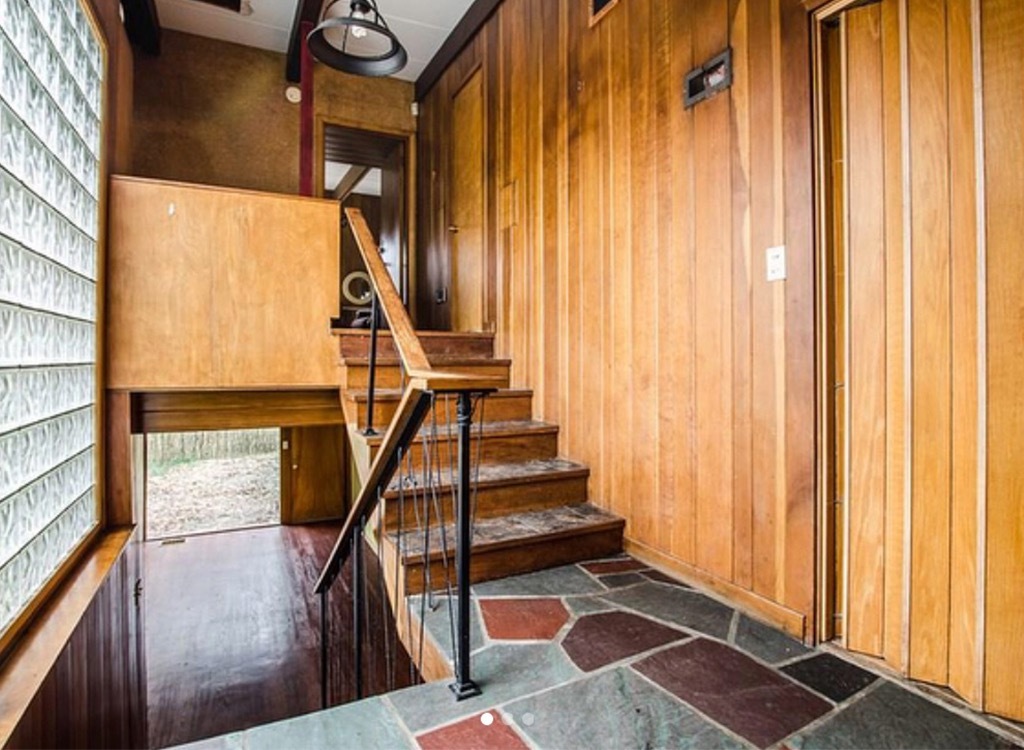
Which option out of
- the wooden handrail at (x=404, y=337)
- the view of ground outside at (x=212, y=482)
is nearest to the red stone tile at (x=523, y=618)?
the wooden handrail at (x=404, y=337)

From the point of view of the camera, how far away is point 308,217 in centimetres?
318

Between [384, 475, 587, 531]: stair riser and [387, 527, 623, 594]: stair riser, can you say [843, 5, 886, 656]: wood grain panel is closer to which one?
[387, 527, 623, 594]: stair riser

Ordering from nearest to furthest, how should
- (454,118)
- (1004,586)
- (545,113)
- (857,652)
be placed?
(1004,586), (857,652), (545,113), (454,118)

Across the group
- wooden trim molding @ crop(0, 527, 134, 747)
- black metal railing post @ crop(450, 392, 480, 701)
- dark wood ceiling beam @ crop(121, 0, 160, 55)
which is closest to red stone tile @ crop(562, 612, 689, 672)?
black metal railing post @ crop(450, 392, 480, 701)

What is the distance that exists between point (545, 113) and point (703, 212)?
144cm

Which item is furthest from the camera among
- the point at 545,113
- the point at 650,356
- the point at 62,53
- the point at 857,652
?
the point at 545,113

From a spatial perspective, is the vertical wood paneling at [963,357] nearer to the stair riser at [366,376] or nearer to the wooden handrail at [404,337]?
the wooden handrail at [404,337]

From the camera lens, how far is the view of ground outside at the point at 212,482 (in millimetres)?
7492

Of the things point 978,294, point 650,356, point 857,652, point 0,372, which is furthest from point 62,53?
point 857,652

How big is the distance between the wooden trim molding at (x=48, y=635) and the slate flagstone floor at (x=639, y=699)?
558 millimetres

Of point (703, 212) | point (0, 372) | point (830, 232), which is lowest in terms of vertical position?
point (0, 372)

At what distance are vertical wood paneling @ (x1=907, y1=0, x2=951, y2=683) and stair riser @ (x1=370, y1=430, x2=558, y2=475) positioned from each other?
163cm

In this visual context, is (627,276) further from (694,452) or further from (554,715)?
(554,715)

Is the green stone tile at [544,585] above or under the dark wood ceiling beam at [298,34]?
under
